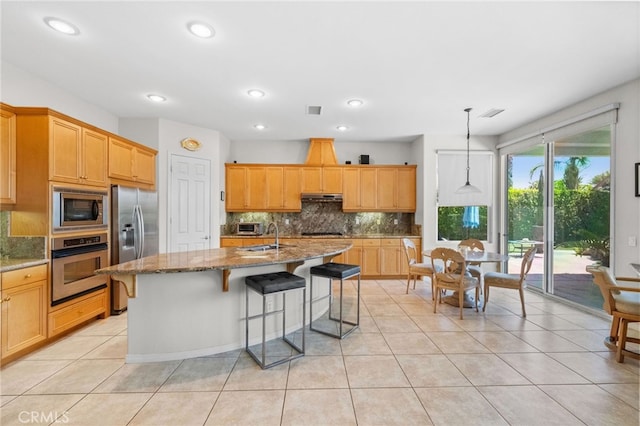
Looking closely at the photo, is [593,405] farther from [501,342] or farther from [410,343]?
[410,343]

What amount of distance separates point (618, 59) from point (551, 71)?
20.5 inches

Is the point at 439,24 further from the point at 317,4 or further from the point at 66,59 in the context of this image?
the point at 66,59

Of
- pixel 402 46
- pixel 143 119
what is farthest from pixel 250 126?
pixel 402 46

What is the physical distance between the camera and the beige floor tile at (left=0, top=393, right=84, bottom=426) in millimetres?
1827

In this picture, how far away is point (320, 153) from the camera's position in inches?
229

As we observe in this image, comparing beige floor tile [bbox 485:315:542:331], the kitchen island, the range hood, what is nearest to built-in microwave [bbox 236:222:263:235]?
the range hood

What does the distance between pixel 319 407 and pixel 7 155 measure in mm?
3645

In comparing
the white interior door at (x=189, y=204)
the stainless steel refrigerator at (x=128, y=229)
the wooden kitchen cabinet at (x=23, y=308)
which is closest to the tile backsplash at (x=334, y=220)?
the white interior door at (x=189, y=204)

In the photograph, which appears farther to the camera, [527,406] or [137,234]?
[137,234]

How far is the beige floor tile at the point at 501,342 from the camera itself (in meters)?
2.77

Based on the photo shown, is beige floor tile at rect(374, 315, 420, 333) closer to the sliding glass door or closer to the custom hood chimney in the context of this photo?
the sliding glass door

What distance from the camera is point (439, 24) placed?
2270mm

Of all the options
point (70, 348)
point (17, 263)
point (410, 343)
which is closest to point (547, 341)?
point (410, 343)

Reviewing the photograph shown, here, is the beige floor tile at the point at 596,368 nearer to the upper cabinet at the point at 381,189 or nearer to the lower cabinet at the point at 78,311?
the upper cabinet at the point at 381,189
